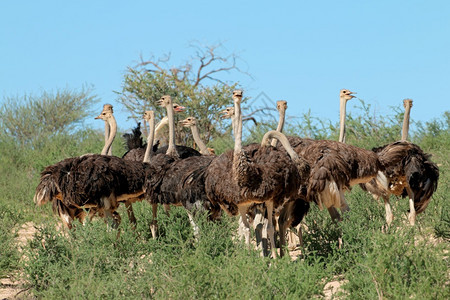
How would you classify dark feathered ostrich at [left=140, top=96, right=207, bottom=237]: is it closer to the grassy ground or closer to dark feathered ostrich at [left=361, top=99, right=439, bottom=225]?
the grassy ground

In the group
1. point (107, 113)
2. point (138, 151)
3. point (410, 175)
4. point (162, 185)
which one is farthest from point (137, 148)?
point (410, 175)

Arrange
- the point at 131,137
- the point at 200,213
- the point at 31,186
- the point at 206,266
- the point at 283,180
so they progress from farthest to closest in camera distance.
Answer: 1. the point at 31,186
2. the point at 131,137
3. the point at 200,213
4. the point at 283,180
5. the point at 206,266

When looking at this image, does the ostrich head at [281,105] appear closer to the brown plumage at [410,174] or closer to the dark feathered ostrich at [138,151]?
the brown plumage at [410,174]

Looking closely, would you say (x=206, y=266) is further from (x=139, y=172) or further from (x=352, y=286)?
(x=139, y=172)

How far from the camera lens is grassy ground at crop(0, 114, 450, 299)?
6.00 metres

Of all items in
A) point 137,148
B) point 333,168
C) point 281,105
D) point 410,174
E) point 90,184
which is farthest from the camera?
point 137,148

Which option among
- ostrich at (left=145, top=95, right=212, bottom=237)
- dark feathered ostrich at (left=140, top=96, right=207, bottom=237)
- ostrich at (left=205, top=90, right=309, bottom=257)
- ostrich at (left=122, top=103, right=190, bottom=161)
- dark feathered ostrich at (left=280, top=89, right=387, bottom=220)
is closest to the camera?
ostrich at (left=205, top=90, right=309, bottom=257)

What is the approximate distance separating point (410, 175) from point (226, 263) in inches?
147

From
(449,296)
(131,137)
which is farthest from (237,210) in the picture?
(131,137)

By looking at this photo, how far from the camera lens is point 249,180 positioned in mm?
7336

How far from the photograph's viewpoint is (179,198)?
28.0ft

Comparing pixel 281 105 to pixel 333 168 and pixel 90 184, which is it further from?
pixel 90 184

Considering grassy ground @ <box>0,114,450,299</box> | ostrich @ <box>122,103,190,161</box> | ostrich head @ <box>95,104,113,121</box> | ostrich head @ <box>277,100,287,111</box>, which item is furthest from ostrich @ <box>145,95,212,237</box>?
ostrich head @ <box>95,104,113,121</box>

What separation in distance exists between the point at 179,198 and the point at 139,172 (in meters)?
0.63
